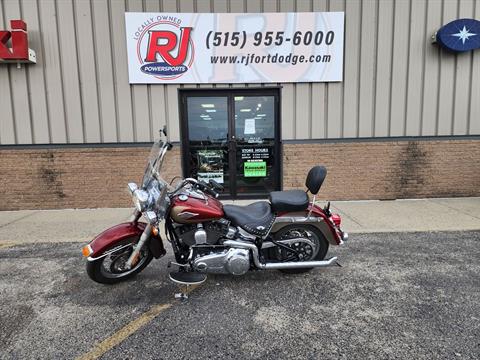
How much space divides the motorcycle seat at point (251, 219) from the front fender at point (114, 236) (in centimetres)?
88

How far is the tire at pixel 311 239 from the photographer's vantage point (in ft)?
10.7

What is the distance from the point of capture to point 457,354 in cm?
219

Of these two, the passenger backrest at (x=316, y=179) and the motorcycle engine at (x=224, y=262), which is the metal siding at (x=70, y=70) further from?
the passenger backrest at (x=316, y=179)

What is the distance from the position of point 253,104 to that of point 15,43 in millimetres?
4639

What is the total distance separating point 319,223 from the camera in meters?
3.30

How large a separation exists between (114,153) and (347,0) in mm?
5649

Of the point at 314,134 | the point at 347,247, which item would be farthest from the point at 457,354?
the point at 314,134

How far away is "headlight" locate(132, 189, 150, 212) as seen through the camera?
2885mm

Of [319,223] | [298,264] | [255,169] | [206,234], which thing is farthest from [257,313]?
[255,169]

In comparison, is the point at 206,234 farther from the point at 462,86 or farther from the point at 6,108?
the point at 462,86

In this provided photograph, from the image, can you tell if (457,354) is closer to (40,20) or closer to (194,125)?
(194,125)

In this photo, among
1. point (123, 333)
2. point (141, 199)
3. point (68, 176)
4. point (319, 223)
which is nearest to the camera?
point (123, 333)

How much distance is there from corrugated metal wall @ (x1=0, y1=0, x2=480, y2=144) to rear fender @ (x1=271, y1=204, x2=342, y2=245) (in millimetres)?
3715

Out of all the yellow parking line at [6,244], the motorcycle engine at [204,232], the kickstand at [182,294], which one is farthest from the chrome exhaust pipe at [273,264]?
the yellow parking line at [6,244]
